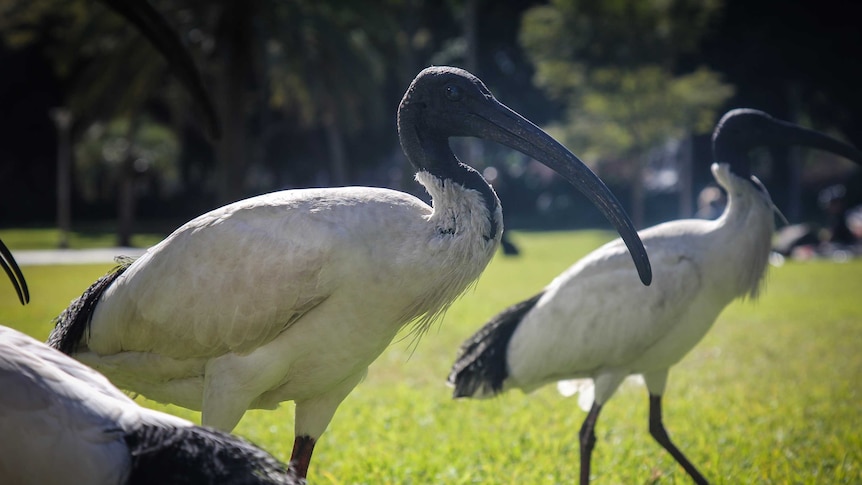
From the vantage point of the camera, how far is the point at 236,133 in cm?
1645

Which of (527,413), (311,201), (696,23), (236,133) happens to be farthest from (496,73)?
(311,201)

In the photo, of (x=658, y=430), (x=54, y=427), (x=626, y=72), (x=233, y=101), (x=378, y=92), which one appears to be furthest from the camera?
(x=626, y=72)

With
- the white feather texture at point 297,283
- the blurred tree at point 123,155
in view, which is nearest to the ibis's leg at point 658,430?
the white feather texture at point 297,283

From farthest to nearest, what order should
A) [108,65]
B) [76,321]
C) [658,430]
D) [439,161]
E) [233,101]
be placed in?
[233,101]
[108,65]
[658,430]
[76,321]
[439,161]

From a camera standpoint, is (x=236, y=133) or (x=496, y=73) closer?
(x=236, y=133)

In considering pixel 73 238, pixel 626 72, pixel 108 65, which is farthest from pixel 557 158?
pixel 73 238

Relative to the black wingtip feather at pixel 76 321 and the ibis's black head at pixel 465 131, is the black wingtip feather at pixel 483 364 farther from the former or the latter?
the black wingtip feather at pixel 76 321

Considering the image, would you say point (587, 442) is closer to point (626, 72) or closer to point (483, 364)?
point (483, 364)

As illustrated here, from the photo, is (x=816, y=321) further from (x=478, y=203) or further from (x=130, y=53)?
(x=130, y=53)

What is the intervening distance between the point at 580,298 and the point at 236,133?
504 inches

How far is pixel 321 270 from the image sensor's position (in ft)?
10.3

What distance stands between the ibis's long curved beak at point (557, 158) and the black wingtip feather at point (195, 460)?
162 cm

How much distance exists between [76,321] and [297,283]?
105cm

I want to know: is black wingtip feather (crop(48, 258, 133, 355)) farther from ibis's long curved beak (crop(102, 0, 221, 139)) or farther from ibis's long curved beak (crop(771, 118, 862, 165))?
ibis's long curved beak (crop(771, 118, 862, 165))
